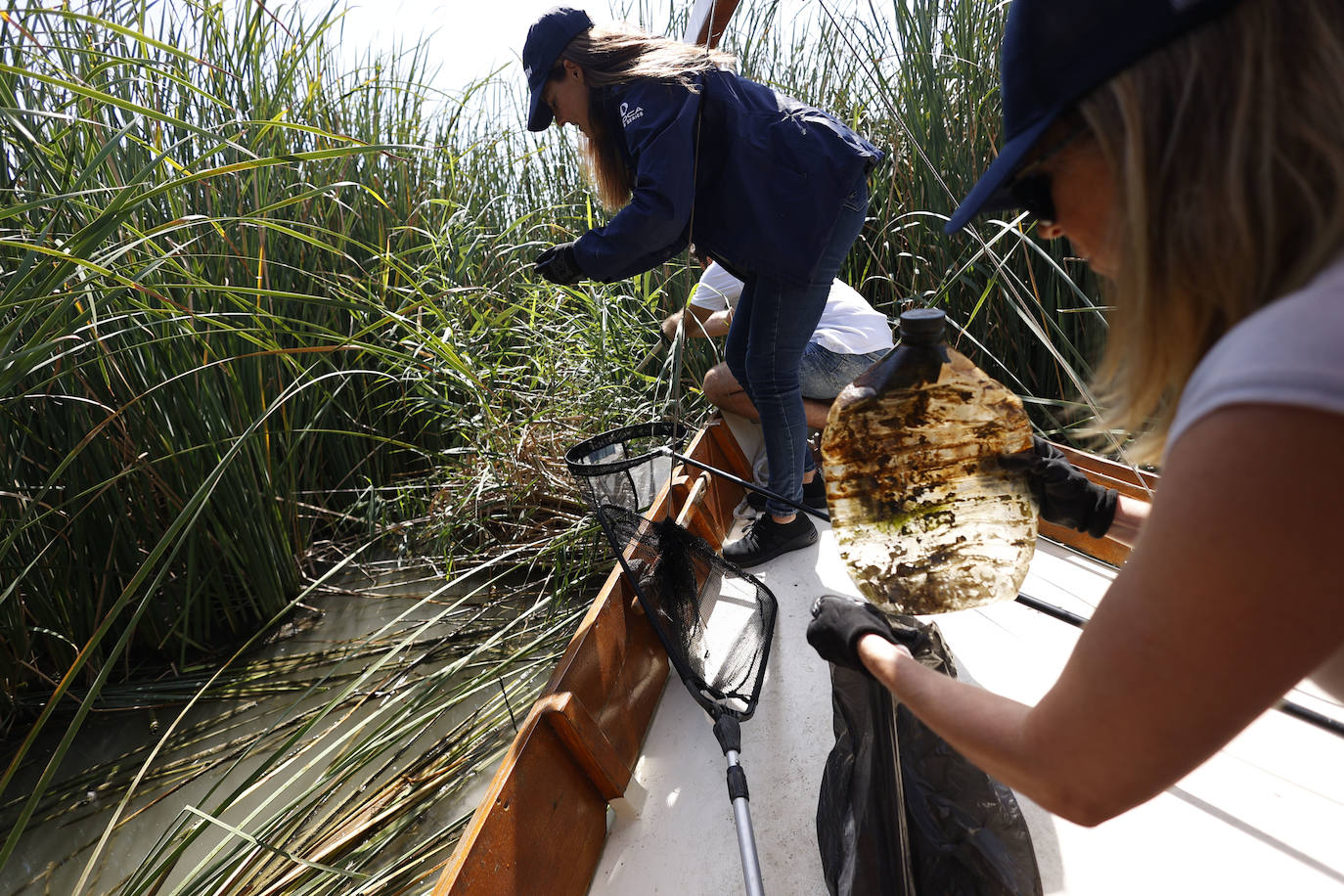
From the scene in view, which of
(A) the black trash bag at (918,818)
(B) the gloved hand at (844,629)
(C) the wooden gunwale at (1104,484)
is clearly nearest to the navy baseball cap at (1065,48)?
(B) the gloved hand at (844,629)

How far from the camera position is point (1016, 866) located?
1167 mm

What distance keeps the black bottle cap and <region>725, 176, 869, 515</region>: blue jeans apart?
3.05ft

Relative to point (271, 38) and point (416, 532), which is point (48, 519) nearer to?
point (416, 532)

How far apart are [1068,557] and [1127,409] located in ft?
5.20

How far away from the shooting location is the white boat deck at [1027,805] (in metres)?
1.25

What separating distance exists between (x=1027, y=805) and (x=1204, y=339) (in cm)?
111

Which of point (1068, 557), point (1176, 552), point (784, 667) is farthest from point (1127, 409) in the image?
point (1068, 557)

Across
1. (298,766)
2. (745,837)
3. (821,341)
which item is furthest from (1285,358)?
(298,766)

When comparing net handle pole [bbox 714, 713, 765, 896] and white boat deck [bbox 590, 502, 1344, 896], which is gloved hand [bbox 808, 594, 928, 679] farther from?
white boat deck [bbox 590, 502, 1344, 896]

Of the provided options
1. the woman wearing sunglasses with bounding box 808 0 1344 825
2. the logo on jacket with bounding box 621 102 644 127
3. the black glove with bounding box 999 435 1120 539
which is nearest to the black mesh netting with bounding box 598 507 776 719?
the black glove with bounding box 999 435 1120 539

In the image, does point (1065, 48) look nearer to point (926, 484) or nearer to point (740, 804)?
point (926, 484)

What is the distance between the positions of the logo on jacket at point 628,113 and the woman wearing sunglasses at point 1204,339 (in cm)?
138

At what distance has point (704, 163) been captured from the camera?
2.04 m

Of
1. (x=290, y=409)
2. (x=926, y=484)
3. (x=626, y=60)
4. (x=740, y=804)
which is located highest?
(x=626, y=60)
